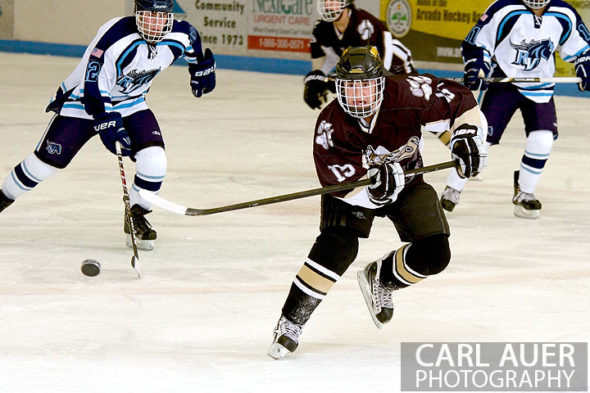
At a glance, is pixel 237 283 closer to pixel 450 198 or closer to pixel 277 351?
pixel 277 351

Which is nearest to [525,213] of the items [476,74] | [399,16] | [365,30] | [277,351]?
[476,74]

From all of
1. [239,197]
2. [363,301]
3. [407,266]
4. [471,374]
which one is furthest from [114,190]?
[471,374]

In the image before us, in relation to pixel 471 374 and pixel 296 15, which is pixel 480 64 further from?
pixel 296 15

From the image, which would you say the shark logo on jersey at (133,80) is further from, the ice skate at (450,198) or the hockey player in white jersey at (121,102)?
the ice skate at (450,198)

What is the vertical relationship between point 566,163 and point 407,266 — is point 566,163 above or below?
below

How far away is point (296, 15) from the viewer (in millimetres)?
11695

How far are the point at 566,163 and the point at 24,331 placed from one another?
409 centimetres

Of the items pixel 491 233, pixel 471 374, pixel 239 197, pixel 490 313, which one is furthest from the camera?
pixel 239 197

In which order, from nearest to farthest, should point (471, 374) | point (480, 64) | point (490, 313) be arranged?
point (471, 374)
point (490, 313)
point (480, 64)

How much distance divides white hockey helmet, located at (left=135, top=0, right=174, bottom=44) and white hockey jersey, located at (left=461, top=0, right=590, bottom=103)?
162 cm

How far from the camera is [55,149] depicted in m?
4.38

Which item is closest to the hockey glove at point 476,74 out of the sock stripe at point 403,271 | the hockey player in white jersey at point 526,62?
the hockey player in white jersey at point 526,62

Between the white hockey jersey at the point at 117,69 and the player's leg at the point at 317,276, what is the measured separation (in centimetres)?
137

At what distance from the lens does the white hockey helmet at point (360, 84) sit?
9.96 ft
